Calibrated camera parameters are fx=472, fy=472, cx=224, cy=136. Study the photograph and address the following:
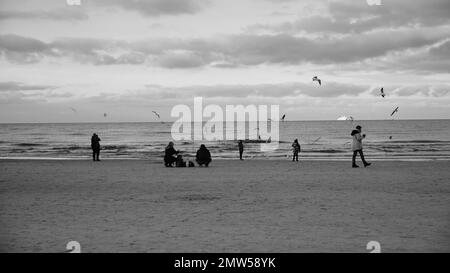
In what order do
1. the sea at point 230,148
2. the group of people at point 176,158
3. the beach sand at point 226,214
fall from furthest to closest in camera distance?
the sea at point 230,148 < the group of people at point 176,158 < the beach sand at point 226,214

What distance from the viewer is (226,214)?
10141 millimetres

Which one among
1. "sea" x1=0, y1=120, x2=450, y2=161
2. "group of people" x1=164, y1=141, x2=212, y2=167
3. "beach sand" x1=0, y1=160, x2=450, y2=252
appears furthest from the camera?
"sea" x1=0, y1=120, x2=450, y2=161

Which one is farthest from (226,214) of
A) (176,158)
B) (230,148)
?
(230,148)

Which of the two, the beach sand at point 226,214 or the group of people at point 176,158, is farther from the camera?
the group of people at point 176,158

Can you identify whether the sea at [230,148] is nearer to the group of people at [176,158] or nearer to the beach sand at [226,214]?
the group of people at [176,158]

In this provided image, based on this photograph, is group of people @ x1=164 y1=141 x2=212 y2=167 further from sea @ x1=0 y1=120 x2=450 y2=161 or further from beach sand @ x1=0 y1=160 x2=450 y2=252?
sea @ x1=0 y1=120 x2=450 y2=161

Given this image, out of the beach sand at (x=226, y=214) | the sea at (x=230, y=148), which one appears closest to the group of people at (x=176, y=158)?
the beach sand at (x=226, y=214)

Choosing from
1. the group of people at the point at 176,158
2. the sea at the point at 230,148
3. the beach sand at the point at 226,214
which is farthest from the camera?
the sea at the point at 230,148

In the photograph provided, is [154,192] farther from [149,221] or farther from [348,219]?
[348,219]

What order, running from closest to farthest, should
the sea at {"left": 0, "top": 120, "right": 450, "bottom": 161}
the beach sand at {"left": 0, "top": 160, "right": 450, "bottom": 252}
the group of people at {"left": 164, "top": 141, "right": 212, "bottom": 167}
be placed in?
the beach sand at {"left": 0, "top": 160, "right": 450, "bottom": 252}, the group of people at {"left": 164, "top": 141, "right": 212, "bottom": 167}, the sea at {"left": 0, "top": 120, "right": 450, "bottom": 161}

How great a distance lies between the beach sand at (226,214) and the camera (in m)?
7.61

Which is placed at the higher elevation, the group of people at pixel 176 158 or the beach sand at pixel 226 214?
the group of people at pixel 176 158

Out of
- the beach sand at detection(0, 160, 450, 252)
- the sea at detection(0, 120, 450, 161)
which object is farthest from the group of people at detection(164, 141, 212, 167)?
the sea at detection(0, 120, 450, 161)

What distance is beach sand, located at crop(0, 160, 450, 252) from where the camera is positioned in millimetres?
7613
